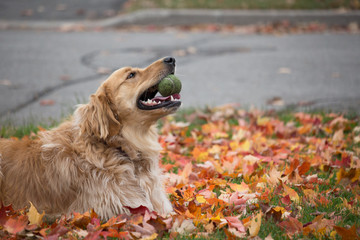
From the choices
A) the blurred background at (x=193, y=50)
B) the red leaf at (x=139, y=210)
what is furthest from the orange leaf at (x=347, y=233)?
the blurred background at (x=193, y=50)

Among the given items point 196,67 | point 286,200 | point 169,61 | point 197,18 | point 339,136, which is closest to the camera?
point 286,200

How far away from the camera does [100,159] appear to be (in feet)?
11.3

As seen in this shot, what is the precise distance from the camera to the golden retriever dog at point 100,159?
3.36 m

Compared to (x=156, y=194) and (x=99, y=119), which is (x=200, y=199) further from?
(x=99, y=119)

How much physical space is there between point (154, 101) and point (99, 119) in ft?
1.78

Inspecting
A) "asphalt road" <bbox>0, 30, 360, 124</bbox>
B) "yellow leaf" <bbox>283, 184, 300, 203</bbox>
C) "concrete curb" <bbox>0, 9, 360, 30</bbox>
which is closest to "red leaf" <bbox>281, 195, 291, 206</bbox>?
"yellow leaf" <bbox>283, 184, 300, 203</bbox>

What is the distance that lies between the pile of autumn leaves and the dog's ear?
665 millimetres

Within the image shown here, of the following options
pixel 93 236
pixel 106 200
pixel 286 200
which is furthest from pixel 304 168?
pixel 93 236

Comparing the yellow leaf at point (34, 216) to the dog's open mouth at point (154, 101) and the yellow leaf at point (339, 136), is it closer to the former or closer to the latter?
the dog's open mouth at point (154, 101)

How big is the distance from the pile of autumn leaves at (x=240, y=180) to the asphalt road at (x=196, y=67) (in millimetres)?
858

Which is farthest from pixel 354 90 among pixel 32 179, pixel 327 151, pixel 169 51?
pixel 32 179

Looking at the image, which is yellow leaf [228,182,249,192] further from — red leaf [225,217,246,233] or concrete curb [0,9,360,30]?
concrete curb [0,9,360,30]

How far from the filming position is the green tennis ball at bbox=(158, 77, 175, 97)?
12.2 ft

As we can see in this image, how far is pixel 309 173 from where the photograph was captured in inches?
171
